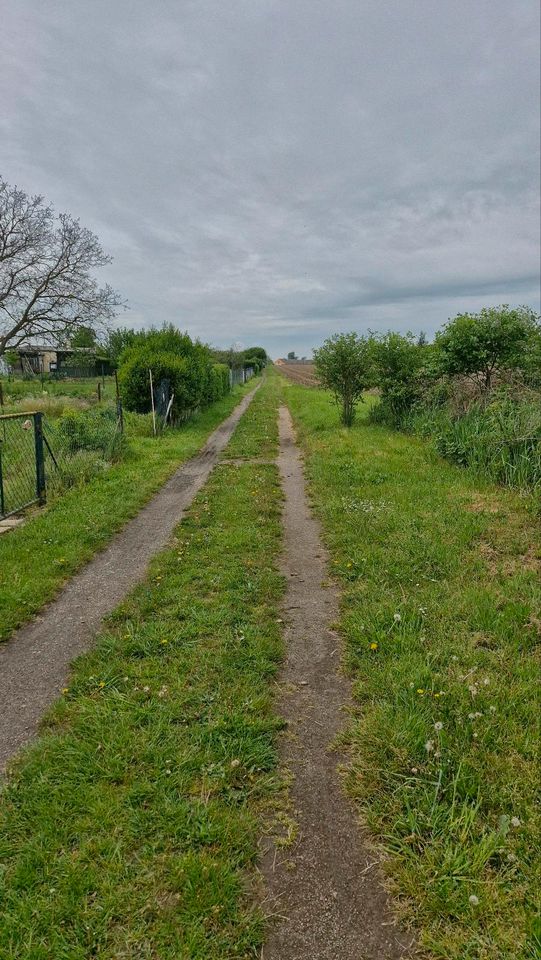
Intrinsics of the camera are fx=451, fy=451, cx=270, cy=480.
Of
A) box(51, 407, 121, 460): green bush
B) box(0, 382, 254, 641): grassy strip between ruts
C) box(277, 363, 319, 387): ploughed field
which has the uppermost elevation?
box(277, 363, 319, 387): ploughed field

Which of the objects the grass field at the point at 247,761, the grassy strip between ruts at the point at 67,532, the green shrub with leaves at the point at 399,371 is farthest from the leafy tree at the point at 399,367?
the grass field at the point at 247,761

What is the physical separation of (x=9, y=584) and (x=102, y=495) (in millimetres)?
3109

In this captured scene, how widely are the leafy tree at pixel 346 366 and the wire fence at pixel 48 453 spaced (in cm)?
595

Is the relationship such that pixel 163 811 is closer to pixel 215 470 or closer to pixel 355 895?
pixel 355 895

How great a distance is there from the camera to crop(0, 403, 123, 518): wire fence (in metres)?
6.91

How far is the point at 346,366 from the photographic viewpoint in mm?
12875

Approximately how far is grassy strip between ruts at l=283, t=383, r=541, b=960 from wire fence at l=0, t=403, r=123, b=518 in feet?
15.1

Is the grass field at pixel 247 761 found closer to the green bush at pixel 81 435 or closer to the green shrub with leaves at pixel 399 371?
the green bush at pixel 81 435

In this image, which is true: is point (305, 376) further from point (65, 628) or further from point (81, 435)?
point (65, 628)

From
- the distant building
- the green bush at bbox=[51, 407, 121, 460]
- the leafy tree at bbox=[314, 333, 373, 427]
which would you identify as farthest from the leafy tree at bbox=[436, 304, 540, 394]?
the distant building

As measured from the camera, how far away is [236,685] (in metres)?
2.91

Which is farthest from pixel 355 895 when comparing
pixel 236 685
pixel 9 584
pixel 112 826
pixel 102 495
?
pixel 102 495

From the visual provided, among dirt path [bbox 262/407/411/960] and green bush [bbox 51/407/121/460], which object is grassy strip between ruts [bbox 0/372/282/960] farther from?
green bush [bbox 51/407/121/460]

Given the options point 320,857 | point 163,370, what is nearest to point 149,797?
point 320,857
